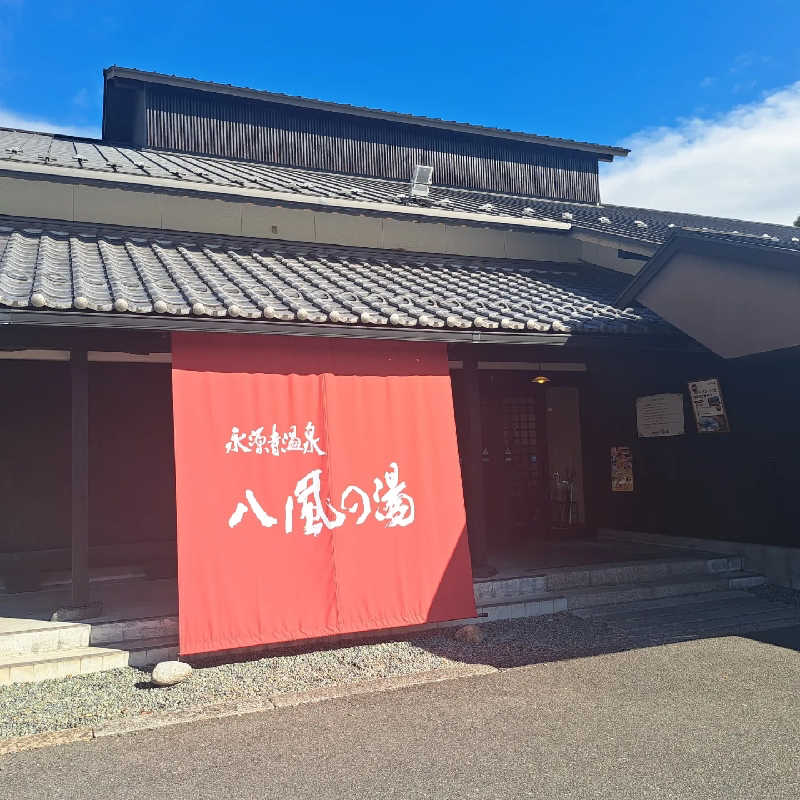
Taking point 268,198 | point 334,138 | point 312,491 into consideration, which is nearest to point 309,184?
point 268,198

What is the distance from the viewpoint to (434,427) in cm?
709

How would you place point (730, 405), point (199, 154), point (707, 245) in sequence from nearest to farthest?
point (707, 245) < point (730, 405) < point (199, 154)

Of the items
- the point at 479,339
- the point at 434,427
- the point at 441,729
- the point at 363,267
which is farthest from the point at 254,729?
the point at 363,267

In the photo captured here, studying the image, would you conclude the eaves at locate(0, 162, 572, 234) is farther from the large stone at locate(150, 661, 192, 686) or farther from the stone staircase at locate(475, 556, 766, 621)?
the large stone at locate(150, 661, 192, 686)

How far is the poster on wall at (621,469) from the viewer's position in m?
10.8

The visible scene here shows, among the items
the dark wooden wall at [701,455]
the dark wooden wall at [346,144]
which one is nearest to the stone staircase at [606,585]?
the dark wooden wall at [701,455]

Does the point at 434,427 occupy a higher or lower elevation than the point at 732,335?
lower

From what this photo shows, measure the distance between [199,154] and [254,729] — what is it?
1261 centimetres

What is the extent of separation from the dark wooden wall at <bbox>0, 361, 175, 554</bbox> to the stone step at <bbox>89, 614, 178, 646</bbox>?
9.17 ft

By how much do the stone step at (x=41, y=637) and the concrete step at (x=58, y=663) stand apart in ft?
0.19

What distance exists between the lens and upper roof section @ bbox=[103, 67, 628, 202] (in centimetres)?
1423

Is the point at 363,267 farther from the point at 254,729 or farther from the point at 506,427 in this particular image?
the point at 254,729

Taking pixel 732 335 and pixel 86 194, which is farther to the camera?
pixel 86 194

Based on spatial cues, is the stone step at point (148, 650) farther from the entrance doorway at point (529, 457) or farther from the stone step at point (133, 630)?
the entrance doorway at point (529, 457)
